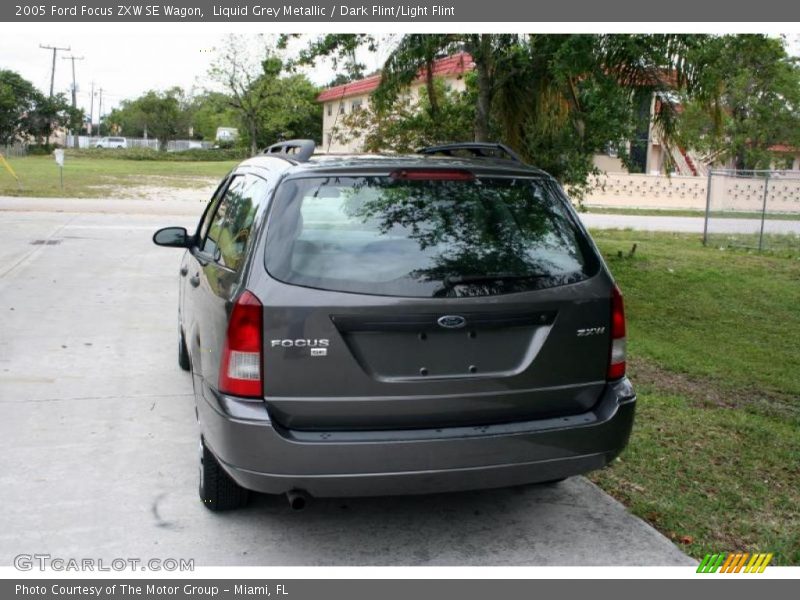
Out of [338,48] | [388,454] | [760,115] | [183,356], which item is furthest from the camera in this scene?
[760,115]

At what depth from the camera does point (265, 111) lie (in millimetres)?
56000

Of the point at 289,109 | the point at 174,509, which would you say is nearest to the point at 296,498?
the point at 174,509

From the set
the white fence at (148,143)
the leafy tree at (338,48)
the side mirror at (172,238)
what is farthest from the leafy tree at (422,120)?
the white fence at (148,143)

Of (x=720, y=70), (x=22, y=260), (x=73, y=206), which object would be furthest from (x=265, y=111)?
(x=720, y=70)

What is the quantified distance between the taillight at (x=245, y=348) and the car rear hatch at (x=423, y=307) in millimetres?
41

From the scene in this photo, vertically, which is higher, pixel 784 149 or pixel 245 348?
pixel 784 149

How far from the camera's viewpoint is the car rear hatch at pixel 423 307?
373cm

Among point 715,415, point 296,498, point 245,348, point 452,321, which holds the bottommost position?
point 715,415

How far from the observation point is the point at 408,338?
3791 mm

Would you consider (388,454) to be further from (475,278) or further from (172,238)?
(172,238)

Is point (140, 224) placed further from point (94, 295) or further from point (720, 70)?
point (720, 70)

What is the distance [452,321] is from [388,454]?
616mm

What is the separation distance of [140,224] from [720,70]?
12.8 metres

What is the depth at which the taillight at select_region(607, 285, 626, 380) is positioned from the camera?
421cm
